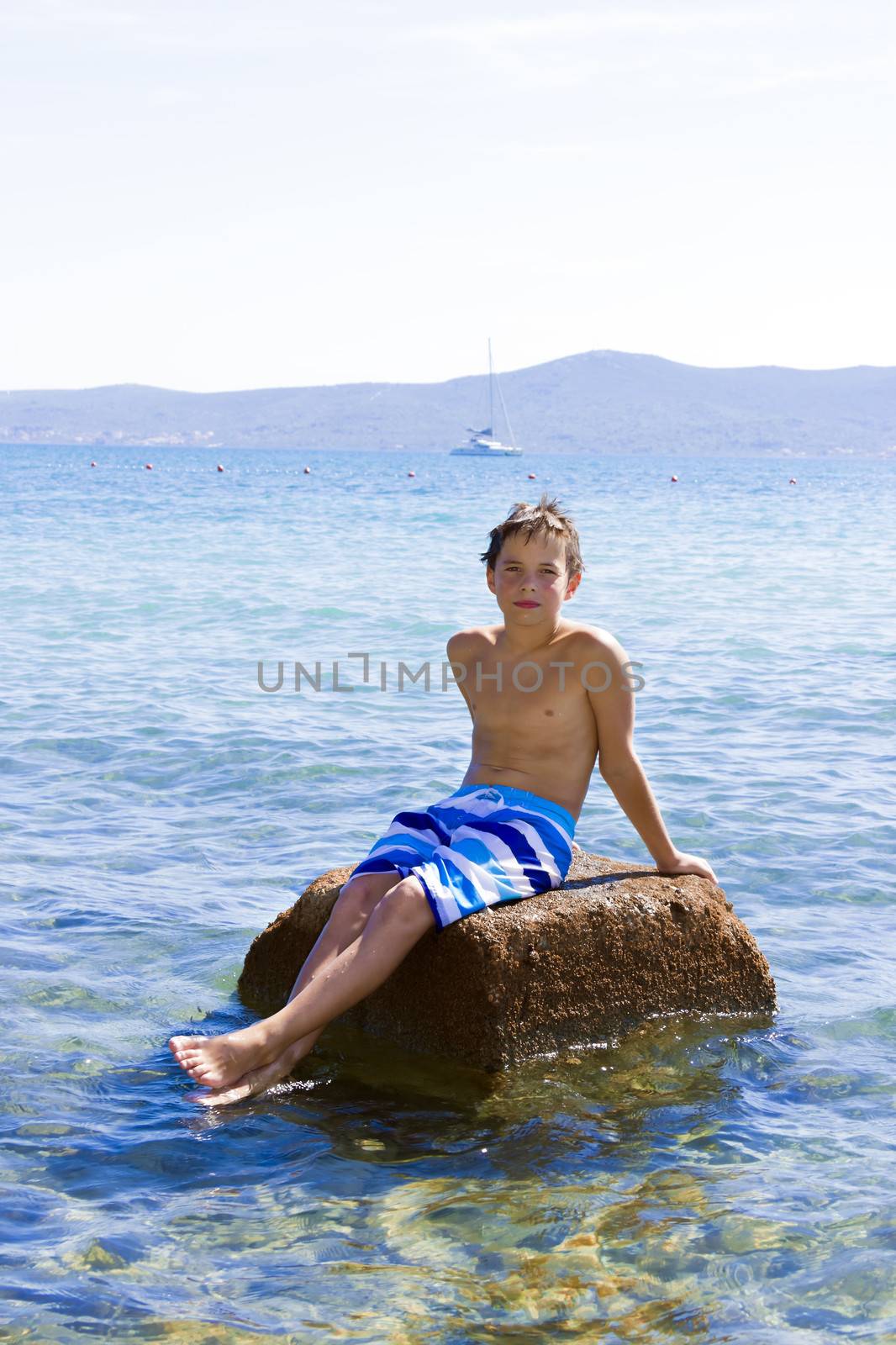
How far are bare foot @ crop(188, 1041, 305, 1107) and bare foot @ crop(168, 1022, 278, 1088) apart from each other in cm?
3

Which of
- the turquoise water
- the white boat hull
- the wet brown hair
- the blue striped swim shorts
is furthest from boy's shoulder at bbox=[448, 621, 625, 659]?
the white boat hull

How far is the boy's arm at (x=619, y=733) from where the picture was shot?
4398 millimetres

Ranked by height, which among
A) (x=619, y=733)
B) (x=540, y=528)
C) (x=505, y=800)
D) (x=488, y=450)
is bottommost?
(x=505, y=800)

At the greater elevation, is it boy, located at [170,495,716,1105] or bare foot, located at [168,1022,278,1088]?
boy, located at [170,495,716,1105]

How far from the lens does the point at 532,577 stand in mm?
4488

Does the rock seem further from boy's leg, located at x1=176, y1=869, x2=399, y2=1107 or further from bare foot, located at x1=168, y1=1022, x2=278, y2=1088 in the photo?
bare foot, located at x1=168, y1=1022, x2=278, y2=1088

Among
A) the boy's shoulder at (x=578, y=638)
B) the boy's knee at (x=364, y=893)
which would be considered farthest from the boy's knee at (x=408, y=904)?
the boy's shoulder at (x=578, y=638)

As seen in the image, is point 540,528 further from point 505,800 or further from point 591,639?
point 505,800

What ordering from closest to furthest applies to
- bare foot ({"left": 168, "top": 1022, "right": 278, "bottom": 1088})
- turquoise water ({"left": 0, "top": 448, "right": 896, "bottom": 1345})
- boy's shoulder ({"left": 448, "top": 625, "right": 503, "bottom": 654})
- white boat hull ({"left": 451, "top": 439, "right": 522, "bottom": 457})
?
turquoise water ({"left": 0, "top": 448, "right": 896, "bottom": 1345}), bare foot ({"left": 168, "top": 1022, "right": 278, "bottom": 1088}), boy's shoulder ({"left": 448, "top": 625, "right": 503, "bottom": 654}), white boat hull ({"left": 451, "top": 439, "right": 522, "bottom": 457})

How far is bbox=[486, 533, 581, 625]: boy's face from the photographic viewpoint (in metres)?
4.47

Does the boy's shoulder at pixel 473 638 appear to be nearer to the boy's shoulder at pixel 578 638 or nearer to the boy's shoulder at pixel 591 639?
the boy's shoulder at pixel 578 638

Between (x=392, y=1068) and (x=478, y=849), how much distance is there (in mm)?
750

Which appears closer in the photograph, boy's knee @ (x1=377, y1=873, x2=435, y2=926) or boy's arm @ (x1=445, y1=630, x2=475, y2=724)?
boy's knee @ (x1=377, y1=873, x2=435, y2=926)

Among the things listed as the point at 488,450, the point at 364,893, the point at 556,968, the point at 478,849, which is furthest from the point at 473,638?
the point at 488,450
